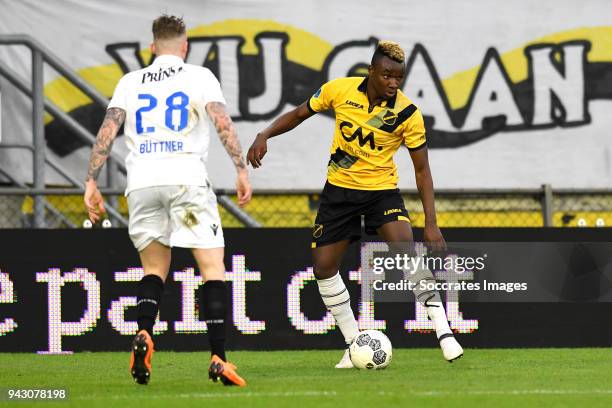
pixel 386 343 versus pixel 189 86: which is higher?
pixel 189 86

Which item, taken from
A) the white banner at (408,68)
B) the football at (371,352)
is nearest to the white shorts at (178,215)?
the football at (371,352)

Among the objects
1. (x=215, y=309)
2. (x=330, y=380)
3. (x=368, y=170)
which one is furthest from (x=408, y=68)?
(x=215, y=309)

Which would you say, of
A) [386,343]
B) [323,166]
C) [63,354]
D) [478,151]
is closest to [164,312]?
[63,354]

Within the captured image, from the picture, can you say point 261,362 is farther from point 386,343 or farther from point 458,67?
point 458,67

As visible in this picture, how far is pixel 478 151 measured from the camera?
14617 millimetres

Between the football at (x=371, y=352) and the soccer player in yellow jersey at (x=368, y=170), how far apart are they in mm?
265

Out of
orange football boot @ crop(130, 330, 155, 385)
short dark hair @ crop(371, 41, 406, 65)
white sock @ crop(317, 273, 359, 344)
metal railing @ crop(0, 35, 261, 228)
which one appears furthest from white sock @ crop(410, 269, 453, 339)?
metal railing @ crop(0, 35, 261, 228)

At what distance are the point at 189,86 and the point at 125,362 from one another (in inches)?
126

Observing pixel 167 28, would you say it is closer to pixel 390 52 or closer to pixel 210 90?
pixel 210 90

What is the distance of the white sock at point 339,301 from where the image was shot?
31.6 feet

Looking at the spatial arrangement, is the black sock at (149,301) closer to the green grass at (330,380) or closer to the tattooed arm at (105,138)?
the green grass at (330,380)

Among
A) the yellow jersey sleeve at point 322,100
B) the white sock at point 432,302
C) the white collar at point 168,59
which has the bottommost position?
the white sock at point 432,302

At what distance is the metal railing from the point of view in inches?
493

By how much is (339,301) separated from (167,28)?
2697 millimetres
